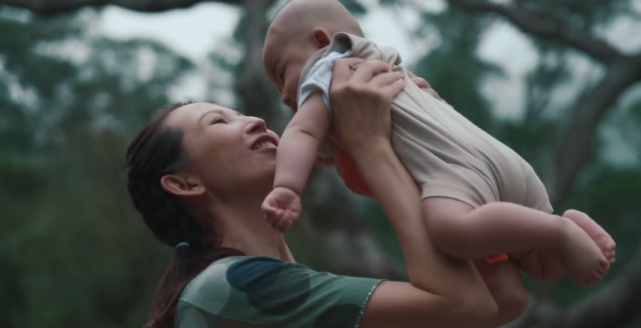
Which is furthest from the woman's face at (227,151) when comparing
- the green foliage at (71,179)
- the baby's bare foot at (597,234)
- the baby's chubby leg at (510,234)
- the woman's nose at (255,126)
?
the green foliage at (71,179)

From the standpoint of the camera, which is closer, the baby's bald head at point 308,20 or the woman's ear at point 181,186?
the baby's bald head at point 308,20

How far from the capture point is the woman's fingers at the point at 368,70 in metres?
2.15

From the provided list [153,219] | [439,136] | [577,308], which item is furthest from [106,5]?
[439,136]

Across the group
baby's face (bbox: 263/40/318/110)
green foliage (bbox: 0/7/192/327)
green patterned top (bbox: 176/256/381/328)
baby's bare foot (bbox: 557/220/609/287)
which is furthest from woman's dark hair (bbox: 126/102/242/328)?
green foliage (bbox: 0/7/192/327)

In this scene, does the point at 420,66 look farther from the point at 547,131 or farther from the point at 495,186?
the point at 495,186

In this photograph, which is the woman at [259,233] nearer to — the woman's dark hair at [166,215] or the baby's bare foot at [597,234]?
the woman's dark hair at [166,215]

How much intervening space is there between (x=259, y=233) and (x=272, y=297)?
0.97ft

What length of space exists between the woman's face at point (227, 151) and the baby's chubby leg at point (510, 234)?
53 centimetres

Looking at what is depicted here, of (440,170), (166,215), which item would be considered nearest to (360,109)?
(440,170)

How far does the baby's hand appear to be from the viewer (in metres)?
1.91

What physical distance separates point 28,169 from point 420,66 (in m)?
6.96

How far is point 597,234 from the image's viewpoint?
2.00 meters

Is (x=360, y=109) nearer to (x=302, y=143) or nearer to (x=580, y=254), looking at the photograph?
(x=302, y=143)

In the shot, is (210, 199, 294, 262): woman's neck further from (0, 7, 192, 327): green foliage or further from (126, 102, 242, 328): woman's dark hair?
(0, 7, 192, 327): green foliage
